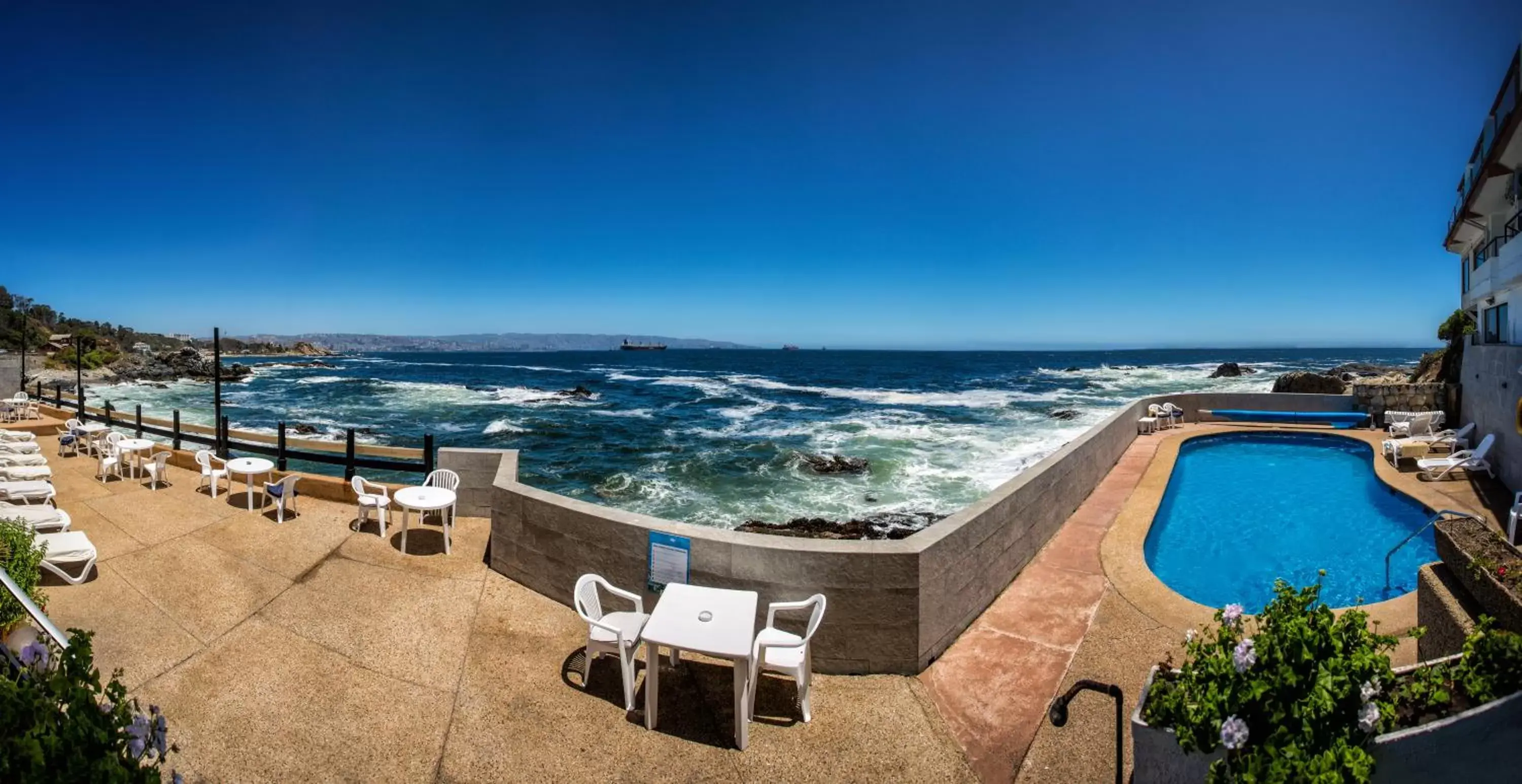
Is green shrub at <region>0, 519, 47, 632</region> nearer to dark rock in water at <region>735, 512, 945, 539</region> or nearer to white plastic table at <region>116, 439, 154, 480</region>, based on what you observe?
white plastic table at <region>116, 439, 154, 480</region>

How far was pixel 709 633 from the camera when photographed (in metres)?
3.99

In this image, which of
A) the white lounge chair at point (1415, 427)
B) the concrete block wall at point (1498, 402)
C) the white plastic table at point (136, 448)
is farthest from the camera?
the white lounge chair at point (1415, 427)

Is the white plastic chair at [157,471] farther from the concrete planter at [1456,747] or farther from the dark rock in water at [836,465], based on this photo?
the dark rock in water at [836,465]

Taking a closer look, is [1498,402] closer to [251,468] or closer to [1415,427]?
[1415,427]

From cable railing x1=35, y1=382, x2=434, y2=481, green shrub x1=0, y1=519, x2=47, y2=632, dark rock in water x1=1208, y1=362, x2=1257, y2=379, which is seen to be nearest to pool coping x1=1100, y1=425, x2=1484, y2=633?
cable railing x1=35, y1=382, x2=434, y2=481

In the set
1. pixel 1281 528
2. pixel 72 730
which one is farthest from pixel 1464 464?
pixel 72 730

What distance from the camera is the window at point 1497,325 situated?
15.0 m

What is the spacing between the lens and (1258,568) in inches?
338

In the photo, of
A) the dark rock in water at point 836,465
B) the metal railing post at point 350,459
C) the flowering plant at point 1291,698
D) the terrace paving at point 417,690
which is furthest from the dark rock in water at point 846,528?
the flowering plant at point 1291,698

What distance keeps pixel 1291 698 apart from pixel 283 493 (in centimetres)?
959

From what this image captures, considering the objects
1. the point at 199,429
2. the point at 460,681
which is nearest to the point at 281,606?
the point at 460,681

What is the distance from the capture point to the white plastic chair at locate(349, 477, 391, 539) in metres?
7.27

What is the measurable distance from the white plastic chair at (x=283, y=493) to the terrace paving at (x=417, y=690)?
1.21 m

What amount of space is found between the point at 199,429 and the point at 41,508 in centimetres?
1092
